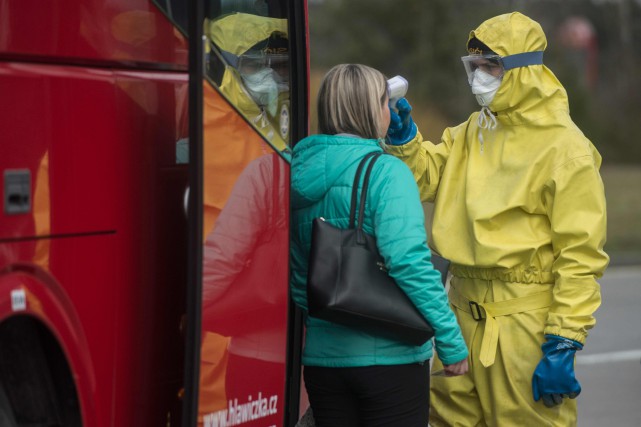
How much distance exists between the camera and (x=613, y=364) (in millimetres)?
8391

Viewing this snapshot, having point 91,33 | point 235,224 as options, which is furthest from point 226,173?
point 91,33

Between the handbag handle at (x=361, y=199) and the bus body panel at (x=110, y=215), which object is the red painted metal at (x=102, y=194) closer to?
the bus body panel at (x=110, y=215)

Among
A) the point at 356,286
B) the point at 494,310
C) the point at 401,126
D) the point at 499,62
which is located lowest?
the point at 494,310

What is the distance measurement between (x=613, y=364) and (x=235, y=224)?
233 inches

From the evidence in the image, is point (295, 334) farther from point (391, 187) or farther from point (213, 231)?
point (213, 231)

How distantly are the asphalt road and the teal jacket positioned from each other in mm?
3460

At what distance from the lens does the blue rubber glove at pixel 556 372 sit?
3.76 metres

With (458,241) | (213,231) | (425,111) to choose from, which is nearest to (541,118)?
(458,241)

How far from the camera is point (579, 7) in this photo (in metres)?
31.2

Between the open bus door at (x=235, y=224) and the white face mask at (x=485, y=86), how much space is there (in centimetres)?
78

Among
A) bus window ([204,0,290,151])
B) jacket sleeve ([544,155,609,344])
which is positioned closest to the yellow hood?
jacket sleeve ([544,155,609,344])

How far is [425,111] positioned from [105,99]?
18.1 meters

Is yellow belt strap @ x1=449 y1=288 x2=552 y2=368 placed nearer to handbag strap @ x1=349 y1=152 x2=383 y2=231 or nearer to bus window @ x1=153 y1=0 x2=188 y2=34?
handbag strap @ x1=349 y1=152 x2=383 y2=231

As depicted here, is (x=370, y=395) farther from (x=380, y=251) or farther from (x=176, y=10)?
(x=176, y=10)
